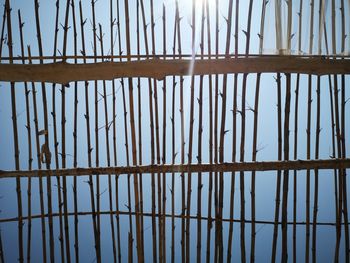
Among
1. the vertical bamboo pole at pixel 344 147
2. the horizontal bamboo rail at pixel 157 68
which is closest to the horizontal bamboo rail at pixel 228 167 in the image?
the vertical bamboo pole at pixel 344 147

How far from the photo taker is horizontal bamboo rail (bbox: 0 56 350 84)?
1825mm

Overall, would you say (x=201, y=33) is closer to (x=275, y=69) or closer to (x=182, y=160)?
(x=275, y=69)

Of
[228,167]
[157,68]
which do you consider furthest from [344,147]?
[157,68]

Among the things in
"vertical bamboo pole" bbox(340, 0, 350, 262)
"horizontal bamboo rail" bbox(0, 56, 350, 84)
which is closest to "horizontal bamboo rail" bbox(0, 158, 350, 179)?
"vertical bamboo pole" bbox(340, 0, 350, 262)

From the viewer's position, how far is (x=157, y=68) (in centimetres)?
184

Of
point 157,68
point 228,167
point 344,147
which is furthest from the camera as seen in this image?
point 344,147

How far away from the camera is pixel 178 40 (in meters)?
2.15

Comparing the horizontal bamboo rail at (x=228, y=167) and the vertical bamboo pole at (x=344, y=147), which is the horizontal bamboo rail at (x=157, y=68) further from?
the horizontal bamboo rail at (x=228, y=167)

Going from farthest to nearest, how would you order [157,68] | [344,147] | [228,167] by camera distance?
[344,147] < [228,167] < [157,68]

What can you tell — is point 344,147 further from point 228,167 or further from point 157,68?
point 157,68

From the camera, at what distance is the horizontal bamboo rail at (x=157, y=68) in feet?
5.99

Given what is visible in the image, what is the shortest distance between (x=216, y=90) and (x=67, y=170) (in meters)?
1.25

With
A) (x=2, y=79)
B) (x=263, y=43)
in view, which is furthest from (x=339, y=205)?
(x=2, y=79)

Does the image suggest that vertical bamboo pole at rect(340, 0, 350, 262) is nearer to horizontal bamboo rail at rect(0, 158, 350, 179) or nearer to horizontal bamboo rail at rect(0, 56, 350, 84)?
horizontal bamboo rail at rect(0, 158, 350, 179)
